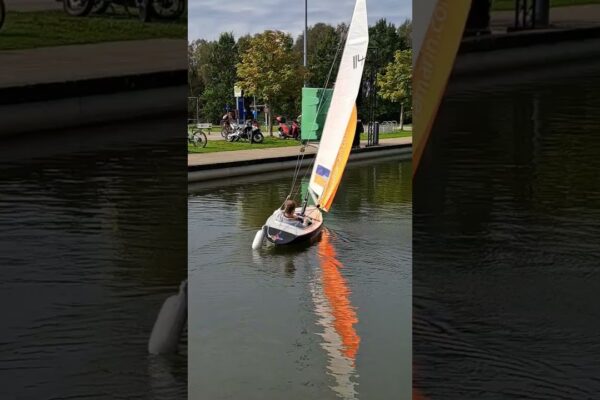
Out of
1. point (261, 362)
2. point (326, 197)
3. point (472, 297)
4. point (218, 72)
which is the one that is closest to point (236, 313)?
point (261, 362)

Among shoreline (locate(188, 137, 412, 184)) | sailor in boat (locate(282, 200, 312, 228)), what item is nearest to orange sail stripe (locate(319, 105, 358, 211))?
sailor in boat (locate(282, 200, 312, 228))

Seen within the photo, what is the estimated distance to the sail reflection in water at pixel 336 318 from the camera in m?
5.93

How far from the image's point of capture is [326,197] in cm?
1063

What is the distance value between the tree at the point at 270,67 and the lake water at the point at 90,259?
10275mm

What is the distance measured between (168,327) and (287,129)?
12.1 meters

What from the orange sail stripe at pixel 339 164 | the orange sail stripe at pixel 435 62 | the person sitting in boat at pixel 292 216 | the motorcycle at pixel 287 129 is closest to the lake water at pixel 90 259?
the orange sail stripe at pixel 435 62

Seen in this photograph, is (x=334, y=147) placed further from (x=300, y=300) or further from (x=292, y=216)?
(x=300, y=300)

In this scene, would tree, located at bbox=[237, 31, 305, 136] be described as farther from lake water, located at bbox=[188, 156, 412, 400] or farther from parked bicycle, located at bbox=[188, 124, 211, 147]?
lake water, located at bbox=[188, 156, 412, 400]

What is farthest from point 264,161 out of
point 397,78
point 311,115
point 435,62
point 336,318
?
point 435,62

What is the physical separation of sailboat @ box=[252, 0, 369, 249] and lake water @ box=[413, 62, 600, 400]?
577 centimetres

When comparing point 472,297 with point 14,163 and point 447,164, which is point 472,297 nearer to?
point 447,164

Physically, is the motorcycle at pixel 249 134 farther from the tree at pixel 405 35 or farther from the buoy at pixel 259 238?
the buoy at pixel 259 238

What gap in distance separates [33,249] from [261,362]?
3732 millimetres

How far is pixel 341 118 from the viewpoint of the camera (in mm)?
10422
